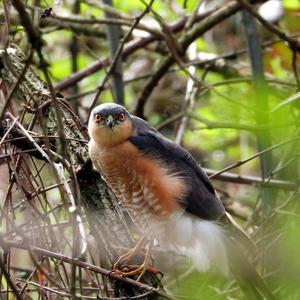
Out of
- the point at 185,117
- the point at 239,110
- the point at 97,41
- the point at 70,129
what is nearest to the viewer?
the point at 239,110

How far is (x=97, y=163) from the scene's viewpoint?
3.74m

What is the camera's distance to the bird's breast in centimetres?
370

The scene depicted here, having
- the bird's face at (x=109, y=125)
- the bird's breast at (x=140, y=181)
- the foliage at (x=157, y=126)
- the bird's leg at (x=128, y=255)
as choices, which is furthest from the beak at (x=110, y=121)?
the bird's leg at (x=128, y=255)

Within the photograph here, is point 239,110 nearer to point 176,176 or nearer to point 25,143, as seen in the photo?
point 25,143

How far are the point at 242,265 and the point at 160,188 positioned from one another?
59cm

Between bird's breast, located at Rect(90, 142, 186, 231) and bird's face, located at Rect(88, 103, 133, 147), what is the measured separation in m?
0.06

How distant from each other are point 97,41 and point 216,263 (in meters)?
3.78

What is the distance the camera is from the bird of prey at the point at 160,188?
3.71 m

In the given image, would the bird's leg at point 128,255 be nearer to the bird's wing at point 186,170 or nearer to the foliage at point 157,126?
the foliage at point 157,126

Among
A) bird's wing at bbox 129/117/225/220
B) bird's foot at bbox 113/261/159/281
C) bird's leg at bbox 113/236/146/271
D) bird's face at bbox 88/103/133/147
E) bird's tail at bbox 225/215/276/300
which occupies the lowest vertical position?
bird's tail at bbox 225/215/276/300

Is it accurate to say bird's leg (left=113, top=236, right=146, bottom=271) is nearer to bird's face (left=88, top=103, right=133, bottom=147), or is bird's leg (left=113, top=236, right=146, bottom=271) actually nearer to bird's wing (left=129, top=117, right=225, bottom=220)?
bird's wing (left=129, top=117, right=225, bottom=220)

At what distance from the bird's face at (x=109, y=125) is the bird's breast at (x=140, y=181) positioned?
64 millimetres

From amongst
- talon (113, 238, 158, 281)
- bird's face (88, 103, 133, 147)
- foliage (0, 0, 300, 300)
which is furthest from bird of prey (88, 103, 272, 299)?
talon (113, 238, 158, 281)

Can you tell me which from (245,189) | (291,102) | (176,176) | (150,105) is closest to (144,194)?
(176,176)
